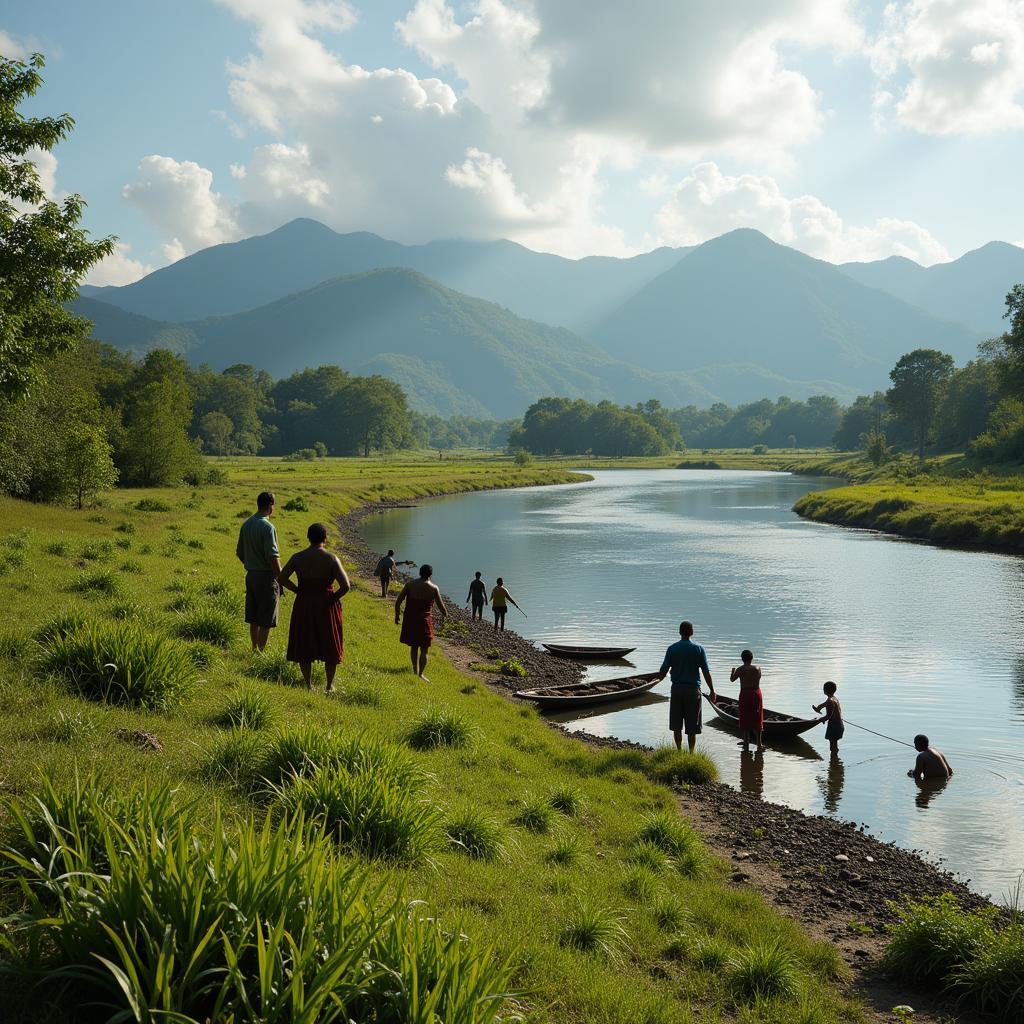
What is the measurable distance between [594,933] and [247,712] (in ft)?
17.9

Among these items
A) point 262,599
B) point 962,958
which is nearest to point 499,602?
point 262,599

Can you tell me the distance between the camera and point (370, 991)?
4.62 metres

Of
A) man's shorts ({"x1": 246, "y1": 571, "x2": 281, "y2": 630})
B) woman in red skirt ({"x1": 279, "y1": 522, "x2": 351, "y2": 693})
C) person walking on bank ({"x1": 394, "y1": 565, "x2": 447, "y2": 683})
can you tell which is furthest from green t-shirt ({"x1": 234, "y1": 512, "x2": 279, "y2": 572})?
person walking on bank ({"x1": 394, "y1": 565, "x2": 447, "y2": 683})

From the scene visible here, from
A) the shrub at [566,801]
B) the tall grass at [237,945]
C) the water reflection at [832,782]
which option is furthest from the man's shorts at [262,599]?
the water reflection at [832,782]

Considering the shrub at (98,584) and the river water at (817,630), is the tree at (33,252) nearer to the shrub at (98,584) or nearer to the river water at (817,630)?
the shrub at (98,584)

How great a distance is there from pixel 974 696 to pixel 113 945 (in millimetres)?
26968

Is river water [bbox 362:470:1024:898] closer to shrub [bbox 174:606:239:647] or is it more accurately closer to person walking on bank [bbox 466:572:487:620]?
person walking on bank [bbox 466:572:487:620]

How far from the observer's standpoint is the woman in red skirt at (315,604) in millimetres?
12930

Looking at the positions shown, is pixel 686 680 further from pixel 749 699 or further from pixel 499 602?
pixel 499 602

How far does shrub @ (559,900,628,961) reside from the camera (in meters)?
7.39

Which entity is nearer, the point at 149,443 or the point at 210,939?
the point at 210,939

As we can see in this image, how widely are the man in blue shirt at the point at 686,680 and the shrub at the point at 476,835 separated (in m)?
8.92

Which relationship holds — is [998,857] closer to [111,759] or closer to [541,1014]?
[541,1014]

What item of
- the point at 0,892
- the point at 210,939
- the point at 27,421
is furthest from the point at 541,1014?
the point at 27,421
